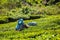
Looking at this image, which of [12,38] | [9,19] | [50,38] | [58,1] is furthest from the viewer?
[58,1]

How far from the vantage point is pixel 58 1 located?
6731 centimetres

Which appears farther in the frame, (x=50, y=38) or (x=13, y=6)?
(x=13, y=6)

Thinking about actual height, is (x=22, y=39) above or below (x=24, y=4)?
above

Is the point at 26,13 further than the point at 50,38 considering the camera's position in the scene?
Yes

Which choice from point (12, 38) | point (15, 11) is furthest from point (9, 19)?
point (12, 38)

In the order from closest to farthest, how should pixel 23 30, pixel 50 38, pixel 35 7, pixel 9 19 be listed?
1. pixel 50 38
2. pixel 23 30
3. pixel 9 19
4. pixel 35 7

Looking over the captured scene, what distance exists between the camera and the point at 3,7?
194ft

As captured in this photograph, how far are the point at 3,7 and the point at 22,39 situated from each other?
37.7 metres

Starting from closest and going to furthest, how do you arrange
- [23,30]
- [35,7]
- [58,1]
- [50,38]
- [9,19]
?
[50,38], [23,30], [9,19], [35,7], [58,1]

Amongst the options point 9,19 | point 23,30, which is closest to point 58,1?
point 9,19

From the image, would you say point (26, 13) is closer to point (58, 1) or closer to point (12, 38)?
point (58, 1)

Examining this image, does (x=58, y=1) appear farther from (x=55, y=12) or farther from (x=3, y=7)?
(x=3, y=7)

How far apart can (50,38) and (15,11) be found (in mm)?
35713

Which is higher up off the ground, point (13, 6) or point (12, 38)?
point (12, 38)
